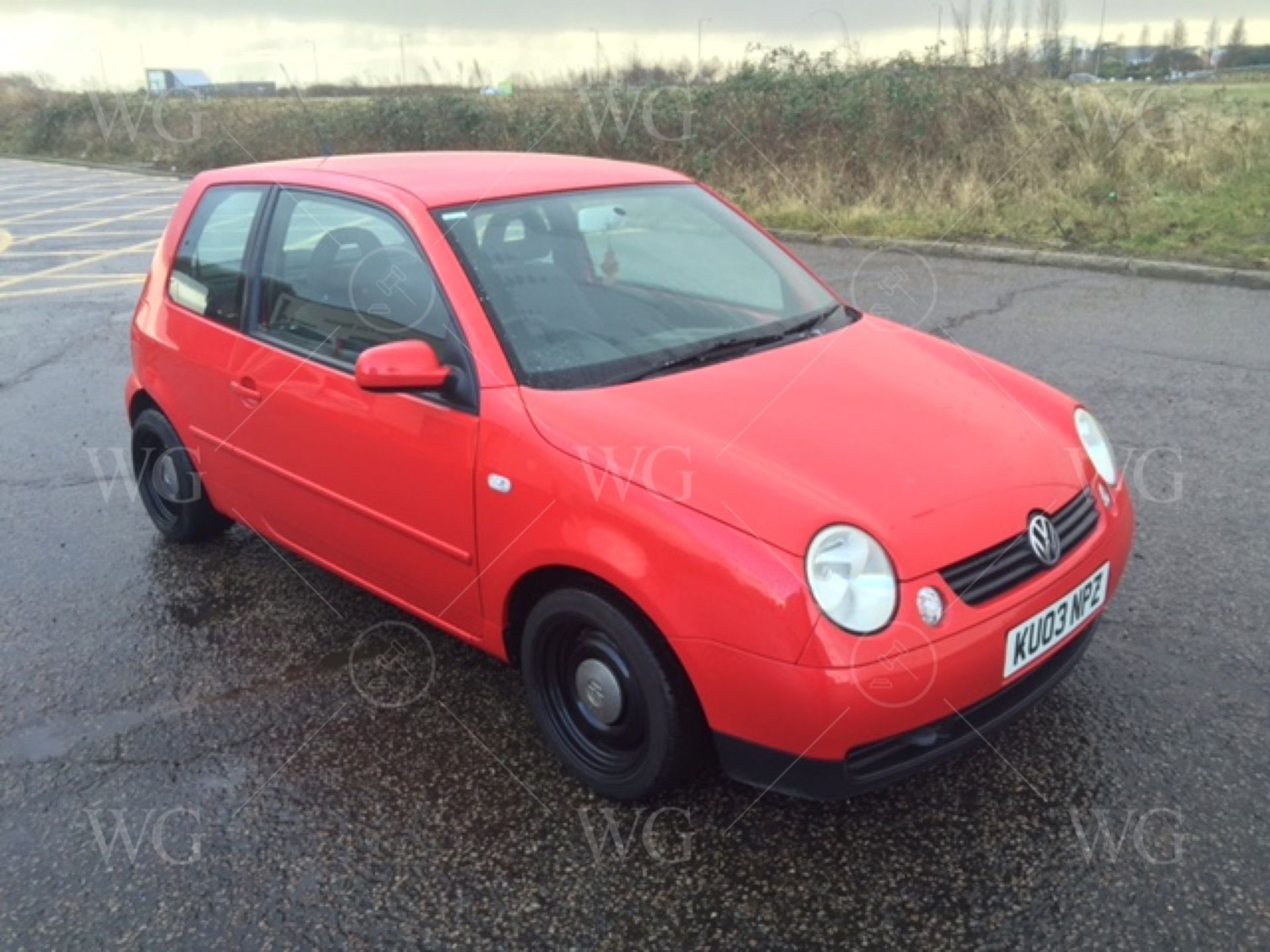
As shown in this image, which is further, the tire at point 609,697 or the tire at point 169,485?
the tire at point 169,485

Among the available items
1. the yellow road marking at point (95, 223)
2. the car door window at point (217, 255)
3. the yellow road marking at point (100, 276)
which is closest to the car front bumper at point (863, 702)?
the car door window at point (217, 255)

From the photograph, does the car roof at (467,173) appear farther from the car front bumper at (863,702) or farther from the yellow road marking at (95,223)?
the yellow road marking at (95,223)

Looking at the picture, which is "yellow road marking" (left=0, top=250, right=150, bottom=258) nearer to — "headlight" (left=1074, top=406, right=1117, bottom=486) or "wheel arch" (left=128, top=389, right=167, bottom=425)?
"wheel arch" (left=128, top=389, right=167, bottom=425)

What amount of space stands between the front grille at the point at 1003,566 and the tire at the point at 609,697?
698 mm

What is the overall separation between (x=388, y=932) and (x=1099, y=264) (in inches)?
388

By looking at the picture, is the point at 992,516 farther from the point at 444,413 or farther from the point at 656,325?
the point at 444,413

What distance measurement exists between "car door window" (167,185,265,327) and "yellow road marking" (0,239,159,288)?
888 centimetres

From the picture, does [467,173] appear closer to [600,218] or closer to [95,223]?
[600,218]

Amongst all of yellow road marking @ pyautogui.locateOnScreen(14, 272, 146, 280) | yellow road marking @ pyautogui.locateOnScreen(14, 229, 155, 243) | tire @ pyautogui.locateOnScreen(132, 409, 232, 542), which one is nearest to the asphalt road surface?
tire @ pyautogui.locateOnScreen(132, 409, 232, 542)

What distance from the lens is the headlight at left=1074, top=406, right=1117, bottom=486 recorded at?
3.19m

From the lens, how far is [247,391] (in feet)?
12.7

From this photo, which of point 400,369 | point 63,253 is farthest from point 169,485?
point 63,253

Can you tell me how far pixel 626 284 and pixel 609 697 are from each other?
144 centimetres

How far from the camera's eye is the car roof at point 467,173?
3531mm
